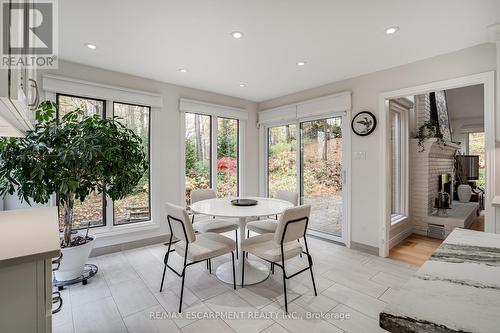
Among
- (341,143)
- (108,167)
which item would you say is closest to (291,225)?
(108,167)

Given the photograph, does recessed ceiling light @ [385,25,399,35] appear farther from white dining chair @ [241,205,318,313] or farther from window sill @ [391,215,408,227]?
window sill @ [391,215,408,227]

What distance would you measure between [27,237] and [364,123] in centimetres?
356

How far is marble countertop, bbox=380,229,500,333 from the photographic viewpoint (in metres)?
0.54

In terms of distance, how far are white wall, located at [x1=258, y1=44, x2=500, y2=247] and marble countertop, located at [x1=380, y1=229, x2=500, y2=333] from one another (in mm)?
2372

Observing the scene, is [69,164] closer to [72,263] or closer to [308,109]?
[72,263]

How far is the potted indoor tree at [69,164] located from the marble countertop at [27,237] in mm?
600

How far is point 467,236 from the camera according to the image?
1.17 m

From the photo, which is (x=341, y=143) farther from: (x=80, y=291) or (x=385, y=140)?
(x=80, y=291)

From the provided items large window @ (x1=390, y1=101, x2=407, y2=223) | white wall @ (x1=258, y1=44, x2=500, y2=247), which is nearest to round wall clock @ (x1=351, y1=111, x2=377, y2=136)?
white wall @ (x1=258, y1=44, x2=500, y2=247)

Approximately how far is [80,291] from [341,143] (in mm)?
3761

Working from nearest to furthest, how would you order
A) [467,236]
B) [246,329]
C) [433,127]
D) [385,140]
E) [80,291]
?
[467,236] < [246,329] < [80,291] < [385,140] < [433,127]

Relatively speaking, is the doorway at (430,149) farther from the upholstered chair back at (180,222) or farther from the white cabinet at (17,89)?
the white cabinet at (17,89)

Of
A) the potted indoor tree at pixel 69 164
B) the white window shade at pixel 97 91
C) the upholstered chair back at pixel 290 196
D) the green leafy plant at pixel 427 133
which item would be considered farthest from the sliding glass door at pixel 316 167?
the potted indoor tree at pixel 69 164

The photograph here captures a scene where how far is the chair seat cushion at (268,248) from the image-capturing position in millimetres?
2076
